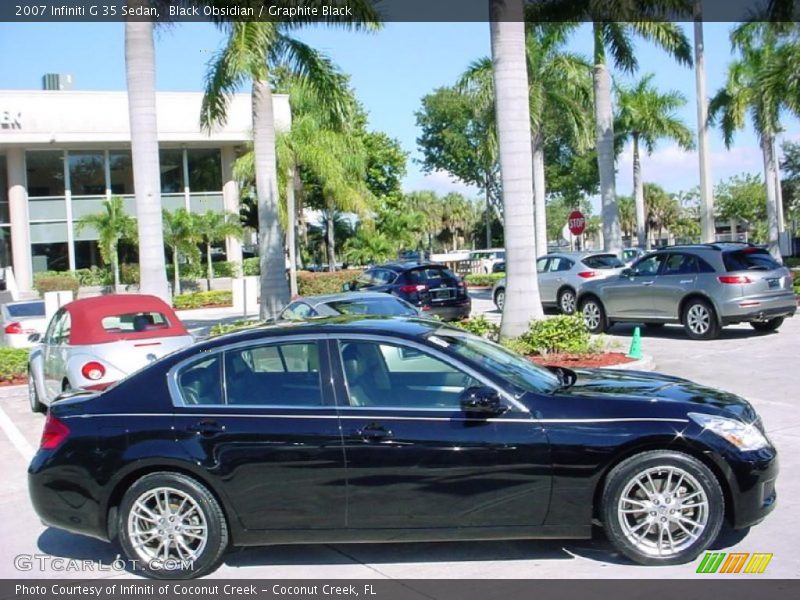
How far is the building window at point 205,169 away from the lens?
4009 cm

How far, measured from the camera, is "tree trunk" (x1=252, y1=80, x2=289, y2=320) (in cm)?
1816

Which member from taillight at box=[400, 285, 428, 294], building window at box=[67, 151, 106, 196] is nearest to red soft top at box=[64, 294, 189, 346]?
taillight at box=[400, 285, 428, 294]

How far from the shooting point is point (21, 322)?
17156 mm

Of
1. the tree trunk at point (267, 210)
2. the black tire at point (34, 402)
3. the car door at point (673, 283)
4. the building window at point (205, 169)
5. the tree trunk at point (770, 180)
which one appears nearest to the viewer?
the black tire at point (34, 402)

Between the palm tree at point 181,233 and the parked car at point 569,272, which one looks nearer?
the parked car at point 569,272

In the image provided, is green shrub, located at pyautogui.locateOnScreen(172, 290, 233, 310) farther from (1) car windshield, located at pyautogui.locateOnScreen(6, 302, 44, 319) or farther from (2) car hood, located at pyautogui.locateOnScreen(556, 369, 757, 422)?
(2) car hood, located at pyautogui.locateOnScreen(556, 369, 757, 422)

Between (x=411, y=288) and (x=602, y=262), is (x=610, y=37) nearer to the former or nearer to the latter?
(x=602, y=262)

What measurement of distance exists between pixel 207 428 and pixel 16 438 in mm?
6112

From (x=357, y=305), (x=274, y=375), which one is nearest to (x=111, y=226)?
(x=357, y=305)

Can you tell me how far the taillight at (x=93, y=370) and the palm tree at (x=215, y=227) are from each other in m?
25.9

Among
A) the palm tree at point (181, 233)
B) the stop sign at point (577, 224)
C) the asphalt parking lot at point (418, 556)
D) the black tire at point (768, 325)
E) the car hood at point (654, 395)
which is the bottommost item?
the asphalt parking lot at point (418, 556)

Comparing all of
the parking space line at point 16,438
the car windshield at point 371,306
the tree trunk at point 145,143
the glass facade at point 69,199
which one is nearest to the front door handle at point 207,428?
the parking space line at point 16,438

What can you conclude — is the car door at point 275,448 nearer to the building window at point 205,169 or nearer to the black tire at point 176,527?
the black tire at point 176,527
